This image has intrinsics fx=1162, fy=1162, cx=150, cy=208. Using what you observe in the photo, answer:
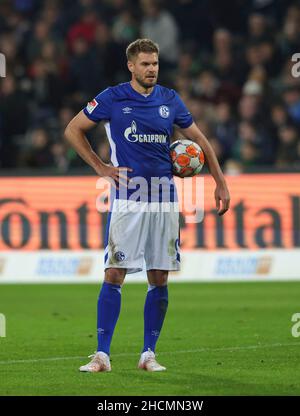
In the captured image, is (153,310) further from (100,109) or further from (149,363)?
(100,109)

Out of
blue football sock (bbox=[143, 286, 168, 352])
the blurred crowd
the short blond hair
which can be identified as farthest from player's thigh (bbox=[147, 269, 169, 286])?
the blurred crowd

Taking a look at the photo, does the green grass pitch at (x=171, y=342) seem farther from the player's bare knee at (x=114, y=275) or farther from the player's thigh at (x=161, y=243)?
the player's thigh at (x=161, y=243)

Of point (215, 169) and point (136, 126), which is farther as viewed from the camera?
point (215, 169)

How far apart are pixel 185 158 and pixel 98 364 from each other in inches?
66.5

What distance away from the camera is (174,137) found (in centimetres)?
1596

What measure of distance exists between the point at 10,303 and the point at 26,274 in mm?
2533

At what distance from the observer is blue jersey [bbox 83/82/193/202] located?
866cm

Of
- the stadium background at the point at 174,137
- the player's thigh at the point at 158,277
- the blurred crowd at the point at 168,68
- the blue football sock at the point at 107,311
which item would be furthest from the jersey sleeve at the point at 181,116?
the blurred crowd at the point at 168,68

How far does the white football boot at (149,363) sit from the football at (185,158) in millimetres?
1396

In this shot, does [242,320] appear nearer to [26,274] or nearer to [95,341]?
[95,341]

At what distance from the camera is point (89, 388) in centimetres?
768

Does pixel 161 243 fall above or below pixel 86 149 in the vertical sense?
below

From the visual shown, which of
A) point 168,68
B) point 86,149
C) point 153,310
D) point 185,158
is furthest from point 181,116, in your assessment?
point 168,68
